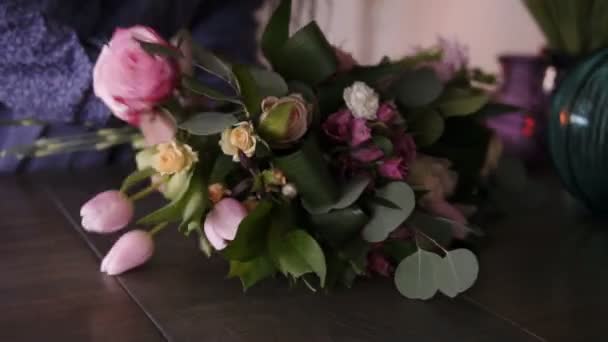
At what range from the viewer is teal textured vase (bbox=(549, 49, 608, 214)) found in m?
0.78

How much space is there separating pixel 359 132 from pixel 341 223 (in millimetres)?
74

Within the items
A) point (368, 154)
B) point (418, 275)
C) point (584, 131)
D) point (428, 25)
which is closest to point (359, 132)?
point (368, 154)

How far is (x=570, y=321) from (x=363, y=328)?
16cm

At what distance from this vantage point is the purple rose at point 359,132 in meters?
0.57

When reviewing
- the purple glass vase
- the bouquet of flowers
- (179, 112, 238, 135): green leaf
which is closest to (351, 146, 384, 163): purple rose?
the bouquet of flowers

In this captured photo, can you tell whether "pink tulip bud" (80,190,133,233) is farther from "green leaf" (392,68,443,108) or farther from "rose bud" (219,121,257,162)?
"green leaf" (392,68,443,108)

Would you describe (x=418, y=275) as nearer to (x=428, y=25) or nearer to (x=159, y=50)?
(x=159, y=50)

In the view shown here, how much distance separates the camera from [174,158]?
0.54m

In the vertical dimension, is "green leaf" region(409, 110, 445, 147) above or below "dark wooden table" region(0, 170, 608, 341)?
above

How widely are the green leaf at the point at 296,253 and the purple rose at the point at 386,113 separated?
119mm

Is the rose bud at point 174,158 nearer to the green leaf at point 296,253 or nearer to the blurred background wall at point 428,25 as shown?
the green leaf at point 296,253

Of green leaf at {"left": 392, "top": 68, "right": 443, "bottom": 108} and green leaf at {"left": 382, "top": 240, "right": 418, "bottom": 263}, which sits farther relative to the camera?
green leaf at {"left": 392, "top": 68, "right": 443, "bottom": 108}

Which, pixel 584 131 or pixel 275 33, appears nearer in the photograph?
pixel 275 33

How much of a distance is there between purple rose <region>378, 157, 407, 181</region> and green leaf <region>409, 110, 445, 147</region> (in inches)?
3.7
